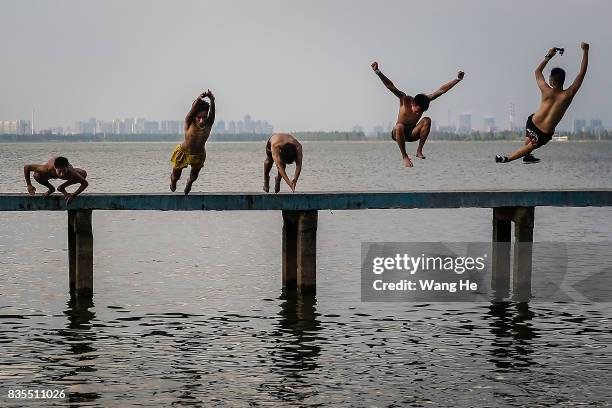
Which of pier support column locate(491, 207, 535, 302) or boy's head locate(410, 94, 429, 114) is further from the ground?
boy's head locate(410, 94, 429, 114)

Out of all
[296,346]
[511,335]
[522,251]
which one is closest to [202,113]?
[296,346]

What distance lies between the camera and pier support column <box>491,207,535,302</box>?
91.0ft

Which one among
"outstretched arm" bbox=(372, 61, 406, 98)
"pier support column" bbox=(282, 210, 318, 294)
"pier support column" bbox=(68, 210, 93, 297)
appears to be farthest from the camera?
"pier support column" bbox=(282, 210, 318, 294)

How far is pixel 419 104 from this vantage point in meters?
21.2

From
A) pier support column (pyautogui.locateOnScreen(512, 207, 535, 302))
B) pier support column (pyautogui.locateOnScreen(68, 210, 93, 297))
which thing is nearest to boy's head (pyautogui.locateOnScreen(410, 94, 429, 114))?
pier support column (pyautogui.locateOnScreen(512, 207, 535, 302))

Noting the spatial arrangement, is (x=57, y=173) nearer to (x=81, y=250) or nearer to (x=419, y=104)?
(x=81, y=250)

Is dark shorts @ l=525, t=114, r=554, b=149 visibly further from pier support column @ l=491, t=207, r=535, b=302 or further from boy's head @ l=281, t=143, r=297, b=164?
pier support column @ l=491, t=207, r=535, b=302

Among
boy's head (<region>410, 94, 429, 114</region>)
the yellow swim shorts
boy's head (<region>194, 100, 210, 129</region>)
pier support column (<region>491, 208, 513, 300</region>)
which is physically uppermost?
boy's head (<region>410, 94, 429, 114</region>)

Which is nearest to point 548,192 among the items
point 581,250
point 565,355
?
point 565,355

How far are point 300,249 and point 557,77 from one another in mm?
8654

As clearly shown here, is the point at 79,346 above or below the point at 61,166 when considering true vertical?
below

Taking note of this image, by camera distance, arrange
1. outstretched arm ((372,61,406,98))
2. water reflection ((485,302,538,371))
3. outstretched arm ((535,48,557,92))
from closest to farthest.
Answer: outstretched arm ((535,48,557,92))
outstretched arm ((372,61,406,98))
water reflection ((485,302,538,371))

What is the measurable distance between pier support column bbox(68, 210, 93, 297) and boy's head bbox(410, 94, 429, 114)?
8.72 meters

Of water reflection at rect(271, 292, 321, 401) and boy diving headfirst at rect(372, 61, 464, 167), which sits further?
boy diving headfirst at rect(372, 61, 464, 167)
